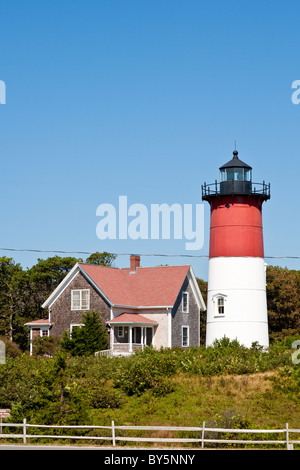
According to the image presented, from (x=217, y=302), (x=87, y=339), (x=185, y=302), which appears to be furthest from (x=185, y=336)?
(x=217, y=302)

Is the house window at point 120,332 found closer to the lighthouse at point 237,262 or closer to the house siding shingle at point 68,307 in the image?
the house siding shingle at point 68,307

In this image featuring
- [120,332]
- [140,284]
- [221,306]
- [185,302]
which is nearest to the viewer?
[221,306]

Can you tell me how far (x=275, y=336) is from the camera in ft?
199

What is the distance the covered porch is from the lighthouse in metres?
6.55

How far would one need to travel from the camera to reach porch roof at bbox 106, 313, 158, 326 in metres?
47.9

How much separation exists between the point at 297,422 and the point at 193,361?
31.1 feet

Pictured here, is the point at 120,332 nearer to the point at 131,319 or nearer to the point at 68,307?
the point at 131,319

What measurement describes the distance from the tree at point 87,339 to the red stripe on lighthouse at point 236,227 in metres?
A: 9.21

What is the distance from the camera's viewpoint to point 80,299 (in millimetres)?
50344

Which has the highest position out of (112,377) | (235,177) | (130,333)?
(235,177)

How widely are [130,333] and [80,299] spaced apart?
14.8ft

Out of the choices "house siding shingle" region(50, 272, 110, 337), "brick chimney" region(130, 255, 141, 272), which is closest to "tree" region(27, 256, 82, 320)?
"brick chimney" region(130, 255, 141, 272)
